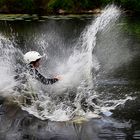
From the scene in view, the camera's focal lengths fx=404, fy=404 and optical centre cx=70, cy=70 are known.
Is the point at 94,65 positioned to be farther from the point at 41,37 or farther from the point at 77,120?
the point at 41,37

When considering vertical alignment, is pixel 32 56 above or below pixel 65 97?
above

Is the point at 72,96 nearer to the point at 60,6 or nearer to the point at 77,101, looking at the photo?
the point at 77,101

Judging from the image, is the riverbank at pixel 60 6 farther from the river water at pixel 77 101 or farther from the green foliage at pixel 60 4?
the river water at pixel 77 101

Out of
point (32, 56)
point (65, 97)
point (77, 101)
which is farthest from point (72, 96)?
point (32, 56)

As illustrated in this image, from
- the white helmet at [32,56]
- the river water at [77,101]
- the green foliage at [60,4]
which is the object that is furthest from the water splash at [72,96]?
the green foliage at [60,4]

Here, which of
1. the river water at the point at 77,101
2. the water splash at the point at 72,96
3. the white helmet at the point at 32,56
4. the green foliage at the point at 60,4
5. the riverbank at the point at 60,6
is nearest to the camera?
the river water at the point at 77,101

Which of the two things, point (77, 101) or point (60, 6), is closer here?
point (77, 101)

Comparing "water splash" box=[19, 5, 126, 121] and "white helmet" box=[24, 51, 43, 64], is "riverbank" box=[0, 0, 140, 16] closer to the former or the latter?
"water splash" box=[19, 5, 126, 121]

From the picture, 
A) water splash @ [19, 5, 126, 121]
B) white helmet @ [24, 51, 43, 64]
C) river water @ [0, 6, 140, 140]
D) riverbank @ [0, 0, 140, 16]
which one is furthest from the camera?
riverbank @ [0, 0, 140, 16]

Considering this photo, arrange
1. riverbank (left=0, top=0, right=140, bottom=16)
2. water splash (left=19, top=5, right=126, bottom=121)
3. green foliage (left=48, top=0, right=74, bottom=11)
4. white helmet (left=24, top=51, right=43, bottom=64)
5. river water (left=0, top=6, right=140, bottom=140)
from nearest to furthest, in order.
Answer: river water (left=0, top=6, right=140, bottom=140) → water splash (left=19, top=5, right=126, bottom=121) → white helmet (left=24, top=51, right=43, bottom=64) → riverbank (left=0, top=0, right=140, bottom=16) → green foliage (left=48, top=0, right=74, bottom=11)

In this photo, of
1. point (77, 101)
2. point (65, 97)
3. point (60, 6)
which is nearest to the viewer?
point (77, 101)

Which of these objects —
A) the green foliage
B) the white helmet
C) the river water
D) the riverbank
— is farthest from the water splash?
the green foliage

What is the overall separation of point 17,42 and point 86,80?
12906 mm

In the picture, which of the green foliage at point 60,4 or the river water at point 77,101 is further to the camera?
the green foliage at point 60,4
